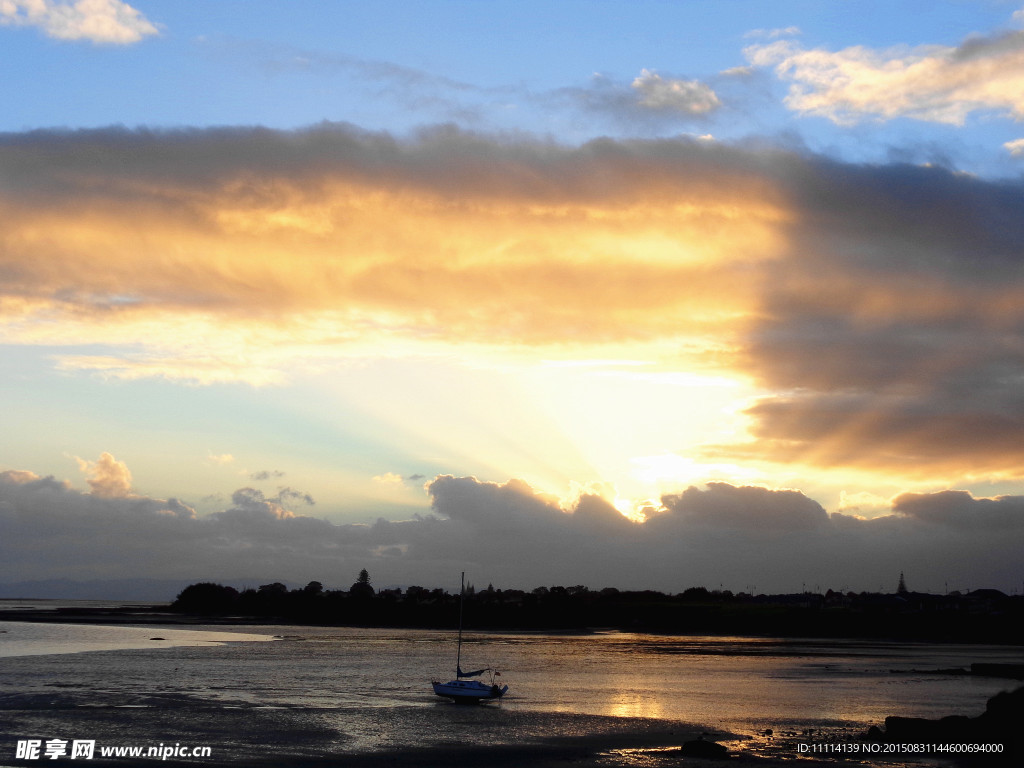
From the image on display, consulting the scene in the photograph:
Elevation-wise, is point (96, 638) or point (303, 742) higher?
point (303, 742)

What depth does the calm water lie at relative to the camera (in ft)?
138

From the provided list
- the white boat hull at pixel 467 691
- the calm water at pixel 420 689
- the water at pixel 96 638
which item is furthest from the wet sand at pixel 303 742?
the water at pixel 96 638

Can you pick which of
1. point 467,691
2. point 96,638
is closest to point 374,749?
point 467,691

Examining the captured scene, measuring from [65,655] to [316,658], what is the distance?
20.7 m

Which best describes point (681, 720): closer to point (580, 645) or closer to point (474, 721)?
point (474, 721)

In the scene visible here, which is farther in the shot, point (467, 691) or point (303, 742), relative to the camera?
point (467, 691)

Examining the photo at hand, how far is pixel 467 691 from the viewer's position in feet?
171

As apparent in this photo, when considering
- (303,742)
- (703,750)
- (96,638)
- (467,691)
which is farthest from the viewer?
(96,638)

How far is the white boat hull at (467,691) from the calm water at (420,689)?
89cm

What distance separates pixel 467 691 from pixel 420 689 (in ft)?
23.3

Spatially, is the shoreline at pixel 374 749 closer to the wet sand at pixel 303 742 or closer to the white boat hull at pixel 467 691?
the wet sand at pixel 303 742

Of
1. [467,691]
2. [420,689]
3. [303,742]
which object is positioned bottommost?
[420,689]

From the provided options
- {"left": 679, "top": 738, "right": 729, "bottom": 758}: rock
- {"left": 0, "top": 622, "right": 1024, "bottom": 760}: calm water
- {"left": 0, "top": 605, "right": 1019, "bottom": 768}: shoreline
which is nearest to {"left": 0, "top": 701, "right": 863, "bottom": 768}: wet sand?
{"left": 0, "top": 605, "right": 1019, "bottom": 768}: shoreline

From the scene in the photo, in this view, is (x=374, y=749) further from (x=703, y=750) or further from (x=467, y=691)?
(x=467, y=691)
